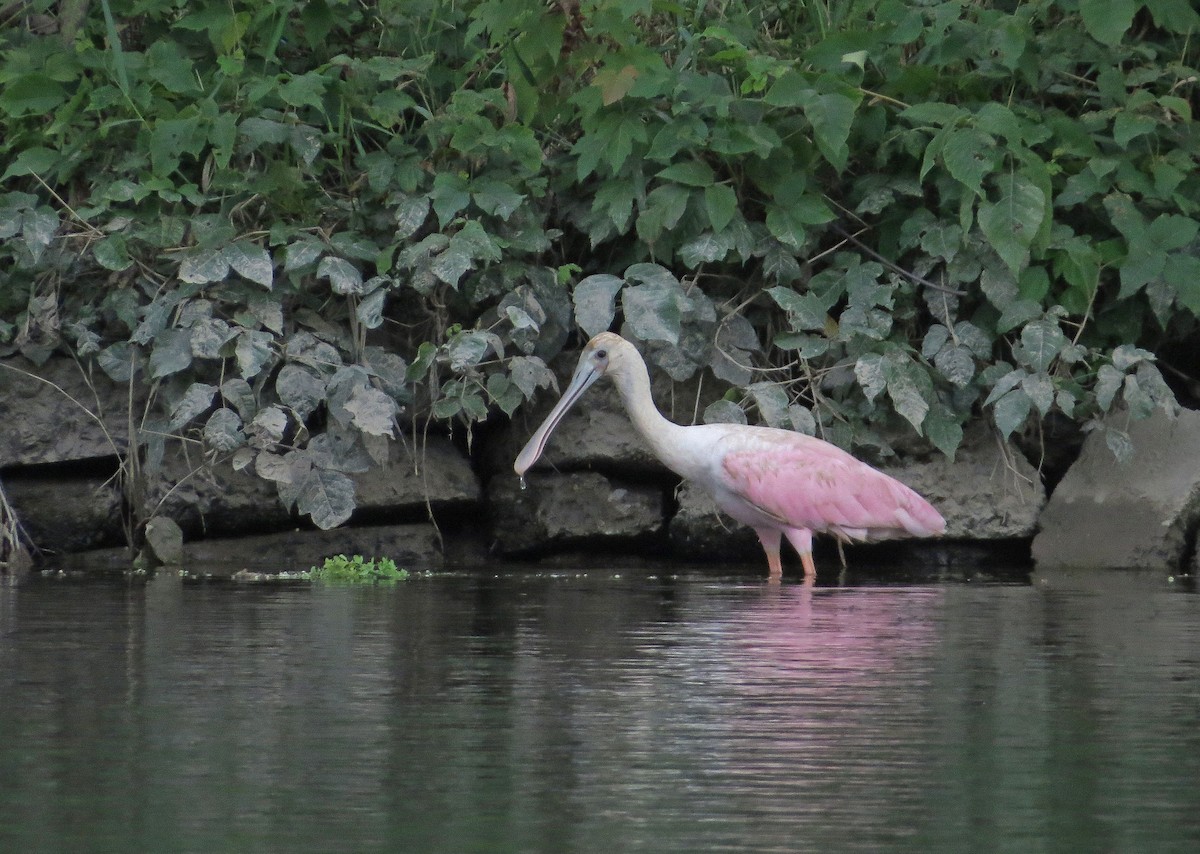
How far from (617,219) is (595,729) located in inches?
240

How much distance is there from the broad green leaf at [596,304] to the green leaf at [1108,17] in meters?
2.53

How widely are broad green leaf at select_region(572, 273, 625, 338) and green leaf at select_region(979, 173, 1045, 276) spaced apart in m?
1.78

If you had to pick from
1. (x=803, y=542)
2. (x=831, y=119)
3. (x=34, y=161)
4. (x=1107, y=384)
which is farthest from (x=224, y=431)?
(x=1107, y=384)

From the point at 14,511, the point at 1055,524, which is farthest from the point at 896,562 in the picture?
the point at 14,511

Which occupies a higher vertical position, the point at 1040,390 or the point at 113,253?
the point at 113,253

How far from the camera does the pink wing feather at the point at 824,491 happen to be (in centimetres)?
961

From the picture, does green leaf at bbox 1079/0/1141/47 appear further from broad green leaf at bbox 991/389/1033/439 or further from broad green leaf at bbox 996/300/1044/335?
broad green leaf at bbox 991/389/1033/439

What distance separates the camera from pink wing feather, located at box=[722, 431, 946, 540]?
961cm

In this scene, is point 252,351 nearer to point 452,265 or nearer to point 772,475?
point 452,265

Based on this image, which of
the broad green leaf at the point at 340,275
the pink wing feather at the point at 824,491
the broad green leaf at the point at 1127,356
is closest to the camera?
the pink wing feather at the point at 824,491

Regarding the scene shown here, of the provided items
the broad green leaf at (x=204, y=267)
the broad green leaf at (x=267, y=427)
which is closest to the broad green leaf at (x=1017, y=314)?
the broad green leaf at (x=267, y=427)

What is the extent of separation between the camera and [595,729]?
4.35m

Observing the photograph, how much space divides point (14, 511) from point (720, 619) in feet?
15.1

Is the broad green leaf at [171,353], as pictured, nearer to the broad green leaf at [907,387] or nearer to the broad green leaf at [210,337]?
the broad green leaf at [210,337]
